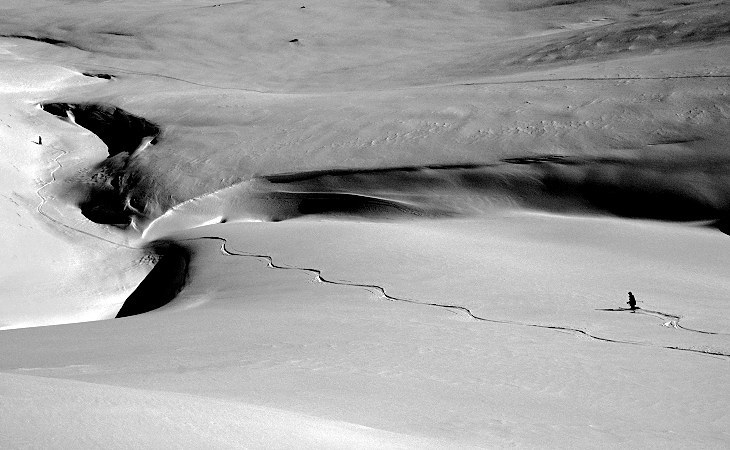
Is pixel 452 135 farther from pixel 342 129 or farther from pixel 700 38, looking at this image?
pixel 700 38

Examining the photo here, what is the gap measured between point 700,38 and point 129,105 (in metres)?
7.73

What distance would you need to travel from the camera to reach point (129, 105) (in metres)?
11.2

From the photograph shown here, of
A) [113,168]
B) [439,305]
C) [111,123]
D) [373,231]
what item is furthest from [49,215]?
[439,305]

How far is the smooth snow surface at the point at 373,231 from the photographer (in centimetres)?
253

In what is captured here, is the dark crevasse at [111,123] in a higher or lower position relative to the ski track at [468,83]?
lower

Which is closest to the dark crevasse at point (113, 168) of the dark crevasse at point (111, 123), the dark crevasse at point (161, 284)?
the dark crevasse at point (111, 123)

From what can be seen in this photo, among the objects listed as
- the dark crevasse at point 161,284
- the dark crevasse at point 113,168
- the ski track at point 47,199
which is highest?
the dark crevasse at point 161,284

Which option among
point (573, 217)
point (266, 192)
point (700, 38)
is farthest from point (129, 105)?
point (700, 38)

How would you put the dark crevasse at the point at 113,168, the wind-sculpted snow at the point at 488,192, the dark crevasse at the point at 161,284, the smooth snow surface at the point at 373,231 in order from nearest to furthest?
the smooth snow surface at the point at 373,231 < the dark crevasse at the point at 161,284 < the wind-sculpted snow at the point at 488,192 < the dark crevasse at the point at 113,168

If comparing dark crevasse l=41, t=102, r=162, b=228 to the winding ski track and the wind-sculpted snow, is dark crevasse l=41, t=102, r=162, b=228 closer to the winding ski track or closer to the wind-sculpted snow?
the winding ski track

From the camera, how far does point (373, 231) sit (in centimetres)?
646

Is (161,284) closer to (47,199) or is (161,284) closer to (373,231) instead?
(373,231)

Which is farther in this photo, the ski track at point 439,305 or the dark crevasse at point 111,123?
the dark crevasse at point 111,123

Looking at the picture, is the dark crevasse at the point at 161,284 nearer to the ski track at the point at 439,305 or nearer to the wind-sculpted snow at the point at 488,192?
the ski track at the point at 439,305
